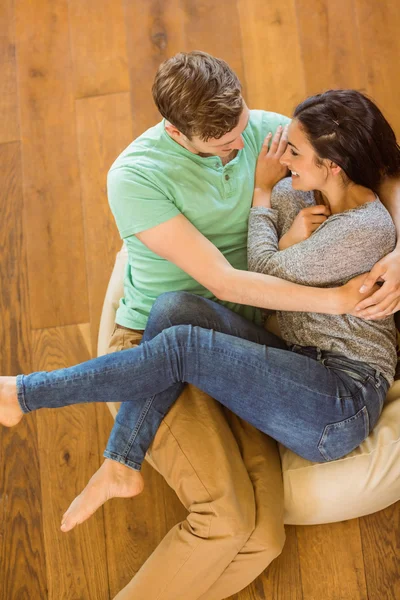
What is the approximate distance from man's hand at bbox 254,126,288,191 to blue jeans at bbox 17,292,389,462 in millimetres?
472

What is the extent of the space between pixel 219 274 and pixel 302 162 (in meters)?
0.37

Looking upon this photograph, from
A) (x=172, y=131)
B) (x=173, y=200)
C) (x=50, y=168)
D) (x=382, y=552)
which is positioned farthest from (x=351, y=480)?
(x=50, y=168)

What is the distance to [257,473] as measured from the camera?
1.87 meters

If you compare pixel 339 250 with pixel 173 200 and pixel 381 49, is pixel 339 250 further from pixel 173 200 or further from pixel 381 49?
pixel 381 49

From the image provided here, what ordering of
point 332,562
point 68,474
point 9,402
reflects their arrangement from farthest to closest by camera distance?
point 68,474 → point 332,562 → point 9,402

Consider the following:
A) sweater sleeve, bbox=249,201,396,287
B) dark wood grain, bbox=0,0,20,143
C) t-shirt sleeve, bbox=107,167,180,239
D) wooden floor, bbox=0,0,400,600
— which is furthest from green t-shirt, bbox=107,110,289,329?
dark wood grain, bbox=0,0,20,143

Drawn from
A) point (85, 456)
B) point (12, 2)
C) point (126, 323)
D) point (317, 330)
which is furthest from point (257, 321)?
point (12, 2)

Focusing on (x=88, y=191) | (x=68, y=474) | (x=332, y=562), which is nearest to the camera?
(x=332, y=562)

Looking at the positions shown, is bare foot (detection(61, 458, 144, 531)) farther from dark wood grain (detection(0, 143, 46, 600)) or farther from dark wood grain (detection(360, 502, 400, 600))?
dark wood grain (detection(360, 502, 400, 600))

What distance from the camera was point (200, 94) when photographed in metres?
1.60

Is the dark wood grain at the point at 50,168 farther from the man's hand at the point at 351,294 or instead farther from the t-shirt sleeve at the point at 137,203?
the man's hand at the point at 351,294

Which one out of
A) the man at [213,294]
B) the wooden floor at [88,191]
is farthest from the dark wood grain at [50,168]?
the man at [213,294]

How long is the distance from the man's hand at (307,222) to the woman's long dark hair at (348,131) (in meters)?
0.12

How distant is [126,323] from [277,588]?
3.03ft
